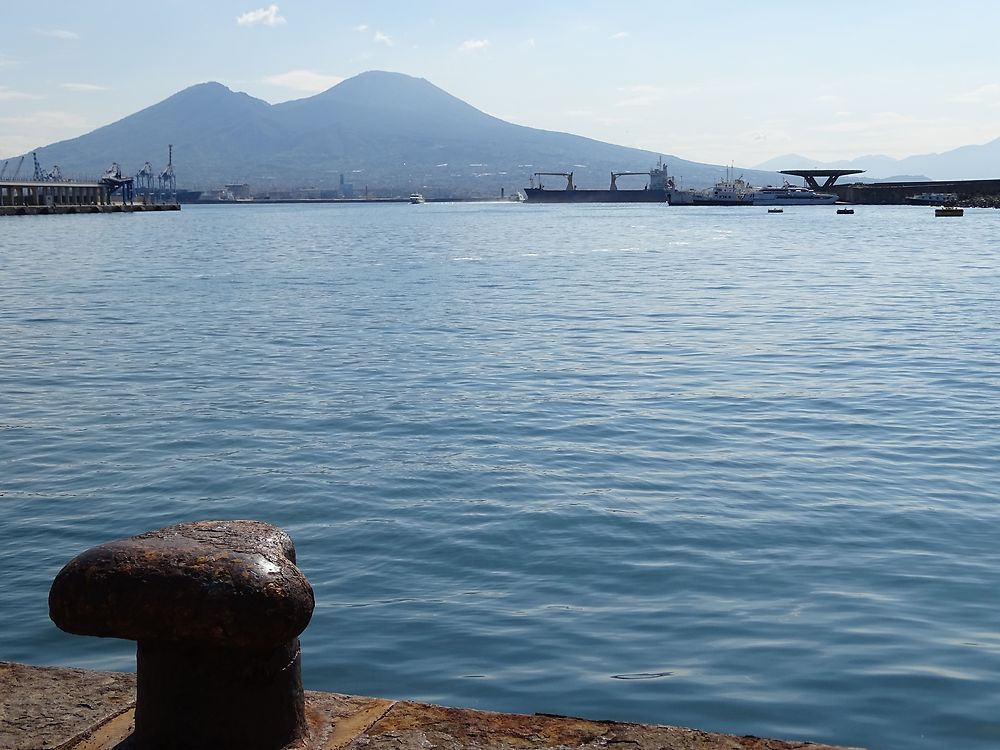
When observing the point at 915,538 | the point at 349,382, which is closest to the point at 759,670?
the point at 915,538

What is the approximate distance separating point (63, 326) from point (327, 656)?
1867cm

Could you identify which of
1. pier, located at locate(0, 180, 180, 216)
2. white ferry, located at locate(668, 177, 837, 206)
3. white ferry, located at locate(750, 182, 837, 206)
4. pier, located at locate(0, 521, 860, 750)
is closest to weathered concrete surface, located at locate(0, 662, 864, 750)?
pier, located at locate(0, 521, 860, 750)

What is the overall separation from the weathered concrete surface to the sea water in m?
1.84

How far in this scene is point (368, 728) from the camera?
327 centimetres

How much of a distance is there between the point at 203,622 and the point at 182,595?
88 millimetres

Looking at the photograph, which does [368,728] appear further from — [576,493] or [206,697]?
[576,493]

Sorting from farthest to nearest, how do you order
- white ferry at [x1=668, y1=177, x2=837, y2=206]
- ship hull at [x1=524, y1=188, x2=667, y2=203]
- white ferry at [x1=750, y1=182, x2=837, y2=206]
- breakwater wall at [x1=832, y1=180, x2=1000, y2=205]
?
A: ship hull at [x1=524, y1=188, x2=667, y2=203], white ferry at [x1=668, y1=177, x2=837, y2=206], white ferry at [x1=750, y1=182, x2=837, y2=206], breakwater wall at [x1=832, y1=180, x2=1000, y2=205]

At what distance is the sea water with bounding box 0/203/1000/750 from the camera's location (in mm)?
5602

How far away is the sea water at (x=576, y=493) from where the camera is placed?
5.60 meters

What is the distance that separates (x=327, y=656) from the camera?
587 centimetres

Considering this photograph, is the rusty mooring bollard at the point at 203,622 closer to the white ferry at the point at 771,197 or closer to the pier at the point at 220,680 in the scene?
the pier at the point at 220,680

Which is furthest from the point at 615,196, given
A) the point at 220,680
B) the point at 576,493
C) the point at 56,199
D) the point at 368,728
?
the point at 220,680

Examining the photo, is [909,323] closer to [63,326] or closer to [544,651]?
[63,326]

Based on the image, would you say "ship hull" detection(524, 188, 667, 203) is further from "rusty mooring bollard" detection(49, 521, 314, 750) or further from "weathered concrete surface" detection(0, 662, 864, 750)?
"rusty mooring bollard" detection(49, 521, 314, 750)
